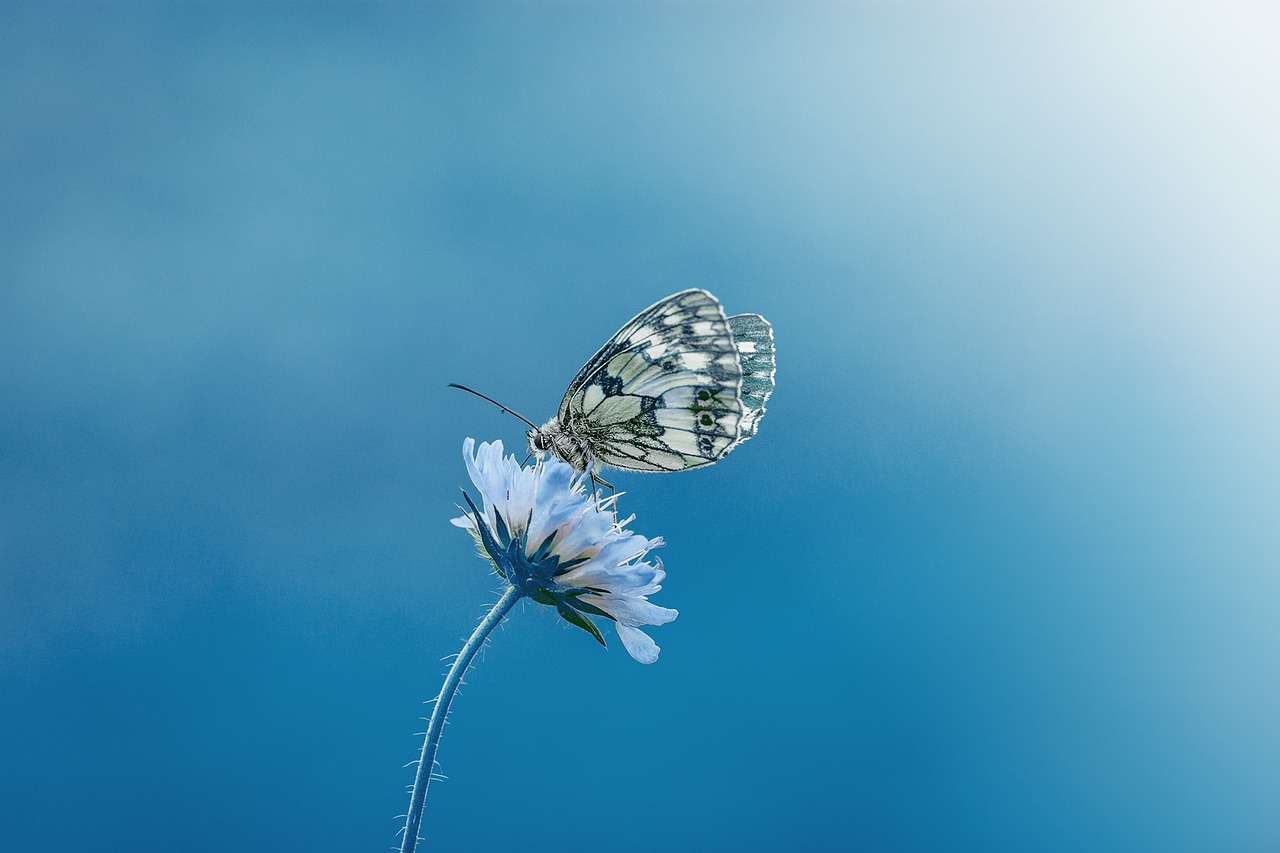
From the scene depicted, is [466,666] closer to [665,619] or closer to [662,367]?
[665,619]

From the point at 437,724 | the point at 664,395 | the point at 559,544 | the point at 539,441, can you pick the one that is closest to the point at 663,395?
the point at 664,395

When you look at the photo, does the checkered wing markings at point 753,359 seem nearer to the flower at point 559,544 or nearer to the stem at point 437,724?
the flower at point 559,544

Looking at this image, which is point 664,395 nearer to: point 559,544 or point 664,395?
point 664,395

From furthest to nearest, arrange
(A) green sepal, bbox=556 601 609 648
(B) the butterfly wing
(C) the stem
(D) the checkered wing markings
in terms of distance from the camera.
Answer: (D) the checkered wing markings, (B) the butterfly wing, (A) green sepal, bbox=556 601 609 648, (C) the stem

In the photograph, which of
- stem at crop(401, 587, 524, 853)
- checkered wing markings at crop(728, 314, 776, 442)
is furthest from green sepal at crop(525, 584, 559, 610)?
checkered wing markings at crop(728, 314, 776, 442)

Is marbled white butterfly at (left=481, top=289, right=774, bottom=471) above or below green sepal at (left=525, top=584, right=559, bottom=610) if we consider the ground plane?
above

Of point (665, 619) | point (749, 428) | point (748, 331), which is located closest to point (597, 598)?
point (665, 619)

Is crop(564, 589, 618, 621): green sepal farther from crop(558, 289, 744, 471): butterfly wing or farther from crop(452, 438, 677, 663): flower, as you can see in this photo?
crop(558, 289, 744, 471): butterfly wing
